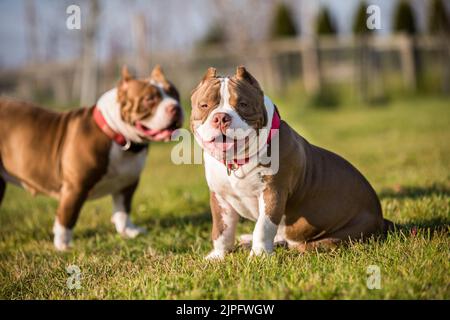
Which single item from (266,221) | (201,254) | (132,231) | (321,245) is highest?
(266,221)

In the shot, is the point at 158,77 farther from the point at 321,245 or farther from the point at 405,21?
the point at 405,21

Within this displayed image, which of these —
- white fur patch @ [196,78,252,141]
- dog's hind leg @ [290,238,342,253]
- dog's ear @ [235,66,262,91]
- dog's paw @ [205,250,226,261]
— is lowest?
dog's paw @ [205,250,226,261]

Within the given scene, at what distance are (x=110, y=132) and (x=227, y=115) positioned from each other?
1907 mm

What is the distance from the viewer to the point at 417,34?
74.5 feet

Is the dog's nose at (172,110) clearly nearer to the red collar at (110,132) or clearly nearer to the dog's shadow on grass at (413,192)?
the red collar at (110,132)

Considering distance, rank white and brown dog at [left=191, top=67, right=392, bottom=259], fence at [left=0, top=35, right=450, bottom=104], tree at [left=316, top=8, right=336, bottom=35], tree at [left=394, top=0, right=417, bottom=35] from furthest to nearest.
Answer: tree at [left=316, top=8, right=336, bottom=35] → tree at [left=394, top=0, right=417, bottom=35] → fence at [left=0, top=35, right=450, bottom=104] → white and brown dog at [left=191, top=67, right=392, bottom=259]

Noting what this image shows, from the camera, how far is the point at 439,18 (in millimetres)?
20859

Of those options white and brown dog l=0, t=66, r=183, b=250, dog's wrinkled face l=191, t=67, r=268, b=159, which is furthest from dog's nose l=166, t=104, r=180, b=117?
dog's wrinkled face l=191, t=67, r=268, b=159

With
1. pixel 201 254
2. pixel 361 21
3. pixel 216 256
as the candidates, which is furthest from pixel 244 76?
pixel 361 21

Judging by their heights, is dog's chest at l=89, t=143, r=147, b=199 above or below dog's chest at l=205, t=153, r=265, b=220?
below

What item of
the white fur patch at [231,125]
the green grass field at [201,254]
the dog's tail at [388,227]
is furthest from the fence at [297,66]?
the white fur patch at [231,125]

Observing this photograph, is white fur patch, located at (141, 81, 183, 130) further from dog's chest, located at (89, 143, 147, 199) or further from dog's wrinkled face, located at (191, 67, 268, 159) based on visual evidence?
dog's wrinkled face, located at (191, 67, 268, 159)

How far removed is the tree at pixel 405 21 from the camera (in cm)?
2252

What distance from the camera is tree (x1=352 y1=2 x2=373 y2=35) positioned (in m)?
20.2
